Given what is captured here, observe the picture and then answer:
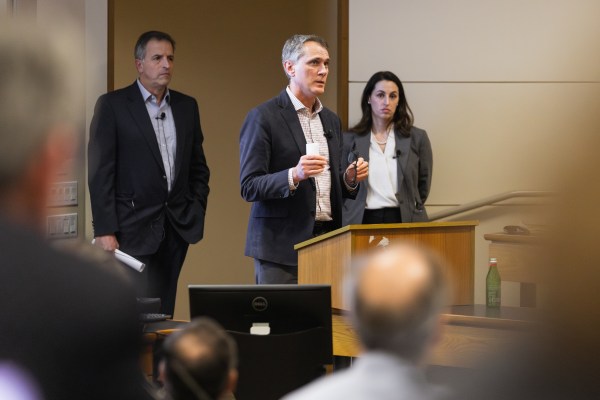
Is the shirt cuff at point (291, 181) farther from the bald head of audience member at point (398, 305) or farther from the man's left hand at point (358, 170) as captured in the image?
the bald head of audience member at point (398, 305)

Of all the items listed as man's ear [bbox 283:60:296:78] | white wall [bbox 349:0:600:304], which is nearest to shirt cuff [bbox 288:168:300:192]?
man's ear [bbox 283:60:296:78]

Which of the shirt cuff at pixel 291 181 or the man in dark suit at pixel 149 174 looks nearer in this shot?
the shirt cuff at pixel 291 181

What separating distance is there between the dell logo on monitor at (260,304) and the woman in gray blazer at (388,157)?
108 inches

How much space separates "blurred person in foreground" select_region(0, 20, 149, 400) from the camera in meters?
1.31

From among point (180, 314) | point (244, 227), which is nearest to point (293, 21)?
point (244, 227)

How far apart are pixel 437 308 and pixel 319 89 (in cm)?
360

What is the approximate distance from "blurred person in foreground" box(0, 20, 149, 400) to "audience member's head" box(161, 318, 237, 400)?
11cm

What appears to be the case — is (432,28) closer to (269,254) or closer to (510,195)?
(510,195)

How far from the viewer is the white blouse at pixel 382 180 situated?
19.6 ft

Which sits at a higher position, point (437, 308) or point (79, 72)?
point (79, 72)

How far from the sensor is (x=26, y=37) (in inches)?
55.4

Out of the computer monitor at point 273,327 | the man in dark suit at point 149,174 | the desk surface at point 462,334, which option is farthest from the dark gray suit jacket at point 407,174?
the computer monitor at point 273,327

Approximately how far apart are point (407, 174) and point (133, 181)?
1.57 meters

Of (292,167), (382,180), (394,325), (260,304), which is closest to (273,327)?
(260,304)
